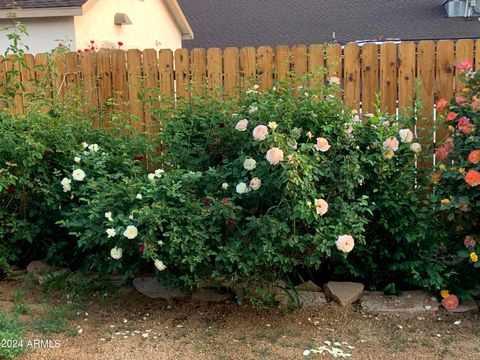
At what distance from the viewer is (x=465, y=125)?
13.2 feet

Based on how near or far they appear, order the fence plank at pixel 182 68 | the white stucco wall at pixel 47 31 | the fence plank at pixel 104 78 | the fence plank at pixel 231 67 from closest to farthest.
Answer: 1. the fence plank at pixel 231 67
2. the fence plank at pixel 182 68
3. the fence plank at pixel 104 78
4. the white stucco wall at pixel 47 31

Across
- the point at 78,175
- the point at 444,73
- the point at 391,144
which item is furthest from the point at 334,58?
the point at 78,175

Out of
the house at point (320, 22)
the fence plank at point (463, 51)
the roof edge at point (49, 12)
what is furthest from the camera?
the house at point (320, 22)

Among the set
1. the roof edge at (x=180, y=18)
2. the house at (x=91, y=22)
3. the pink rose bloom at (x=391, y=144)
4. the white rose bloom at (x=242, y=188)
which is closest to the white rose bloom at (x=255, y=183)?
the white rose bloom at (x=242, y=188)

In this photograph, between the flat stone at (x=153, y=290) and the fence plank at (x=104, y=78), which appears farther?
the fence plank at (x=104, y=78)

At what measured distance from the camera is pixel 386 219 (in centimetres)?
414

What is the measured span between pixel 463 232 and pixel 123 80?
11.1ft

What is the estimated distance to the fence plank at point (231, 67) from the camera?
522 cm

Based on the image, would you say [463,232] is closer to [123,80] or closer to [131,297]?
[131,297]

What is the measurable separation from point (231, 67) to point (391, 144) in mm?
1852

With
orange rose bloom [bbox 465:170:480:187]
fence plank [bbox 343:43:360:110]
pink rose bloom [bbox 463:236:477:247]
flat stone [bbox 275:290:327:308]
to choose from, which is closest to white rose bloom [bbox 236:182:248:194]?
flat stone [bbox 275:290:327:308]

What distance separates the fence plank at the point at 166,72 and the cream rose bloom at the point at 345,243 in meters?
2.53

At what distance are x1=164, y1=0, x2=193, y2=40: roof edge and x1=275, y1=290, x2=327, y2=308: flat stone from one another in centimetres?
1279

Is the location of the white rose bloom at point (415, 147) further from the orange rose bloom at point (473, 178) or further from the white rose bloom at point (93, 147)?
the white rose bloom at point (93, 147)
